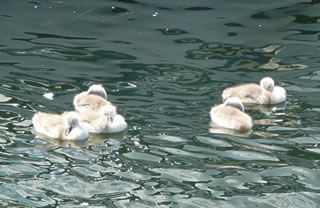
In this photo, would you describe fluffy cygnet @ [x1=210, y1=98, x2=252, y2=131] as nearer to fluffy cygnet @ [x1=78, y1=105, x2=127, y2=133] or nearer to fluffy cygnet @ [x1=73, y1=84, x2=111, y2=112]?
fluffy cygnet @ [x1=78, y1=105, x2=127, y2=133]

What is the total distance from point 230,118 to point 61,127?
2040 millimetres

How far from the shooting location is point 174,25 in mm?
15242

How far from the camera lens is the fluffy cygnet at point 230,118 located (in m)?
10.7

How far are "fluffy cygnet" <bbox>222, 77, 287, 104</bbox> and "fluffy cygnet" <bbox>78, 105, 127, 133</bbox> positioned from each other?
1.81 m

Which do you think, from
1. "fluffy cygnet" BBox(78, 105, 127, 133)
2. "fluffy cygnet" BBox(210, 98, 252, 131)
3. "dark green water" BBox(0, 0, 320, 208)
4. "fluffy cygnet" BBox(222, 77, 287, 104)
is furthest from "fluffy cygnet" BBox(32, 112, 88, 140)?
"fluffy cygnet" BBox(222, 77, 287, 104)

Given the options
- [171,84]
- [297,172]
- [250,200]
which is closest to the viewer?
[250,200]

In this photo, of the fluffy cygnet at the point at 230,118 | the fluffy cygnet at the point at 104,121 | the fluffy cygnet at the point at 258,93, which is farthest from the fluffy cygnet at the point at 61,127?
the fluffy cygnet at the point at 258,93

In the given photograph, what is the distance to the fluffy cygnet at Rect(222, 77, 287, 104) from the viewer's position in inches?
469

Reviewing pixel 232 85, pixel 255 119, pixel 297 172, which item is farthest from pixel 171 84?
pixel 297 172

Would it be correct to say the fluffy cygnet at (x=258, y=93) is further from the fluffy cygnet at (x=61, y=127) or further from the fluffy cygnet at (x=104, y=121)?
the fluffy cygnet at (x=61, y=127)

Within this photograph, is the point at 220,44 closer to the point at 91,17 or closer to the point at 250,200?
the point at 91,17

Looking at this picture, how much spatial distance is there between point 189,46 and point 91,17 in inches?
76.0

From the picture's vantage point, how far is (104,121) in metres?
10.7

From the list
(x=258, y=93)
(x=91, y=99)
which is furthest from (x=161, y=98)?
(x=258, y=93)
